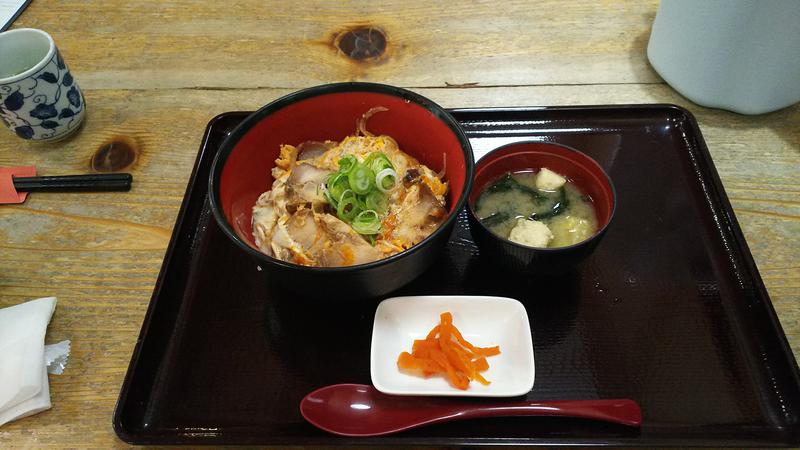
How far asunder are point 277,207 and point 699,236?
4.08 feet

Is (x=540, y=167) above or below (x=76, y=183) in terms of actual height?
above

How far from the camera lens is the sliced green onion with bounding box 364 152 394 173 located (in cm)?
153

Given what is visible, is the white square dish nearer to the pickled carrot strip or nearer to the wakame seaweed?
the pickled carrot strip

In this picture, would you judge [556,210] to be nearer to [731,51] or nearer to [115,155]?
[731,51]

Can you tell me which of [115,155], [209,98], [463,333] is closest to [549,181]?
[463,333]

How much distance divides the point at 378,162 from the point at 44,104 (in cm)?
134

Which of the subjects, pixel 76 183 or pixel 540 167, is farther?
pixel 76 183

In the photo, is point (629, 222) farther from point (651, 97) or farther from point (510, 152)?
point (651, 97)

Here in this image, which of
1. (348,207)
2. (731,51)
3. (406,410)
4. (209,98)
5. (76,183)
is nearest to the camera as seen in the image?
(406,410)

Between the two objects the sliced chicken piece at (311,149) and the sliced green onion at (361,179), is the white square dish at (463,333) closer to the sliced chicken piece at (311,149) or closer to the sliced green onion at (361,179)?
the sliced green onion at (361,179)

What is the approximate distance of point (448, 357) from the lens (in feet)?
4.35

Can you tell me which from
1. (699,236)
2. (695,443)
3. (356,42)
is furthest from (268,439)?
(356,42)

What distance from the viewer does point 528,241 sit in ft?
4.80

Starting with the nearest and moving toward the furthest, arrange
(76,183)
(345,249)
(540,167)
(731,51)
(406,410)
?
(406,410) < (345,249) < (540,167) < (731,51) < (76,183)
